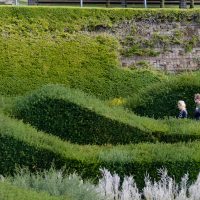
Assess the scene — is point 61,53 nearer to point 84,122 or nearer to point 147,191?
point 84,122

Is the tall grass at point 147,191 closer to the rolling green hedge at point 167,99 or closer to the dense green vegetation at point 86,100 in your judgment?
the dense green vegetation at point 86,100

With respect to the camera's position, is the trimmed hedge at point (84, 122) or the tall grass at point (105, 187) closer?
the tall grass at point (105, 187)

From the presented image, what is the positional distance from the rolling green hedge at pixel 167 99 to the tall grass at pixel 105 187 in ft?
24.0

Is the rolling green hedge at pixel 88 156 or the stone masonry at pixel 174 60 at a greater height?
the rolling green hedge at pixel 88 156

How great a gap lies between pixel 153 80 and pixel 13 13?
534cm

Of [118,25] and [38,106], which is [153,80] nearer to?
[118,25]

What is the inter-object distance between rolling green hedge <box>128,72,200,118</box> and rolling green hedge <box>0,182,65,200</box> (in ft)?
34.3

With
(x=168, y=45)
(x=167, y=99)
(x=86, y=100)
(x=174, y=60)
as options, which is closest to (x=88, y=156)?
(x=86, y=100)

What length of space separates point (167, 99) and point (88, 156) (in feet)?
24.0

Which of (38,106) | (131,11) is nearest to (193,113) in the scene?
(38,106)

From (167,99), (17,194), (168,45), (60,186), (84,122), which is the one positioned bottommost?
(167,99)

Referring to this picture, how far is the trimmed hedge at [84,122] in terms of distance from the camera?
45.5ft

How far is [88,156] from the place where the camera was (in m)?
11.1

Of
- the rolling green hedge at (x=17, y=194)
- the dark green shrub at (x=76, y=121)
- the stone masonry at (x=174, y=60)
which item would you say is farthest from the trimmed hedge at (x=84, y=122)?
the stone masonry at (x=174, y=60)
